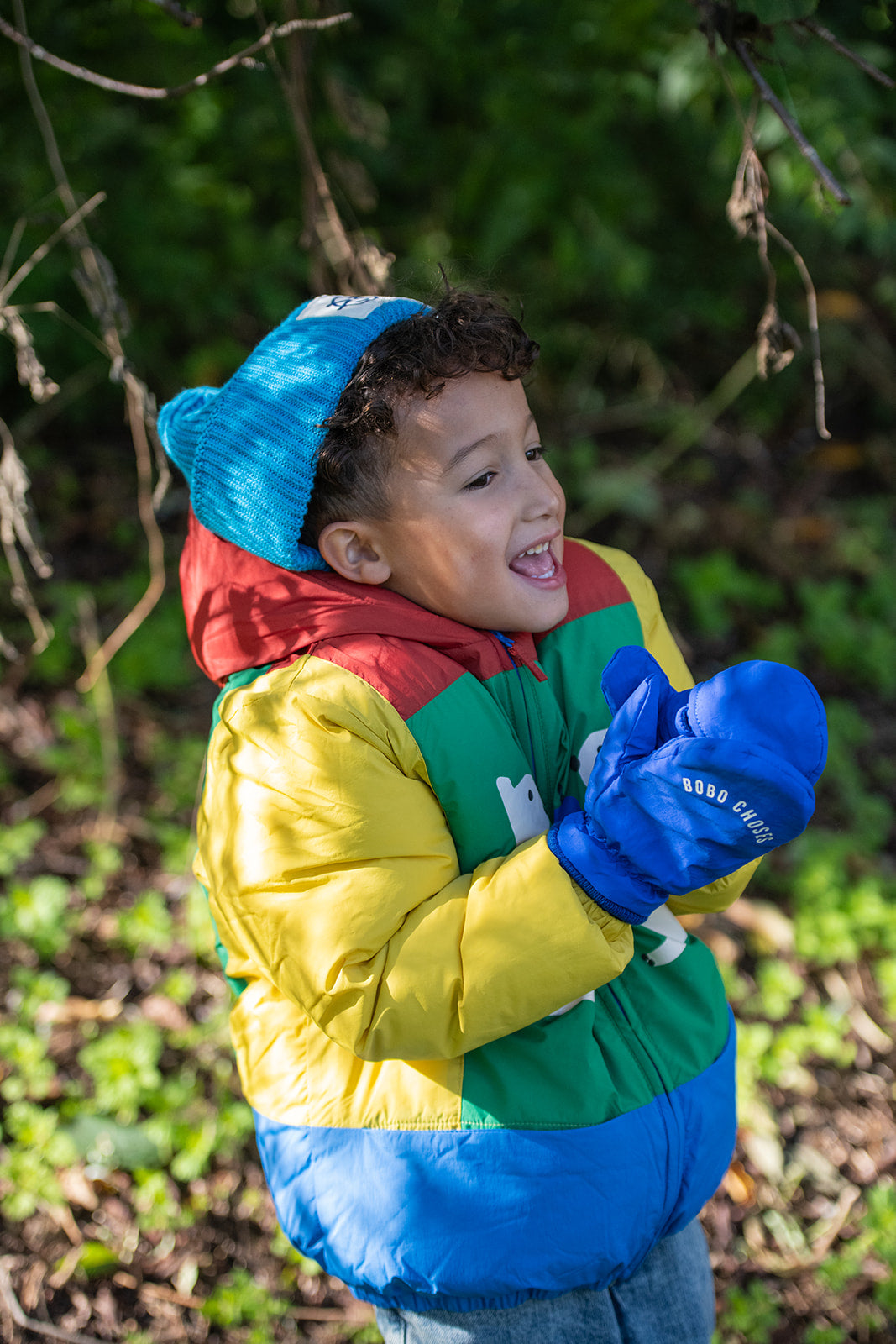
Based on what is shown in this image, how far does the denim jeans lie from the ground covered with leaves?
2.43 ft

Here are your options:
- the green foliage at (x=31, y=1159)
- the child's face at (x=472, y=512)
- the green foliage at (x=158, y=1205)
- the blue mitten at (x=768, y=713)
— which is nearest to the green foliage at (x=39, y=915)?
the green foliage at (x=31, y=1159)

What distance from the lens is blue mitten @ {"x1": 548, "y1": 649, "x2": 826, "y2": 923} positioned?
48.8 inches

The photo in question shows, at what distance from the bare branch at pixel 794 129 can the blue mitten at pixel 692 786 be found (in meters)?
0.77

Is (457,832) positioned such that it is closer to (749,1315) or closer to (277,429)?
(277,429)

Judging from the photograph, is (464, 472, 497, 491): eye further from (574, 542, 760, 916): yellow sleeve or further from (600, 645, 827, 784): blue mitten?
(600, 645, 827, 784): blue mitten

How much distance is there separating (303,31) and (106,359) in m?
1.61

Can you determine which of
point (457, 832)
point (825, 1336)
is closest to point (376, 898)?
point (457, 832)

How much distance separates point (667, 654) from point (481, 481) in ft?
1.55

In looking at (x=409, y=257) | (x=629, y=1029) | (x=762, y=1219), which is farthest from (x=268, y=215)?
(x=762, y=1219)

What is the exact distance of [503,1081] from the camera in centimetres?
151

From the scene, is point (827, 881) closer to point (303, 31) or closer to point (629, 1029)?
point (629, 1029)

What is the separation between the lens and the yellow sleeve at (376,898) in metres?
1.33

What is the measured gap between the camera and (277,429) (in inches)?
63.5

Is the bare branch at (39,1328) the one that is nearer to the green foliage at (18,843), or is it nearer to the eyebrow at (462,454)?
the green foliage at (18,843)
